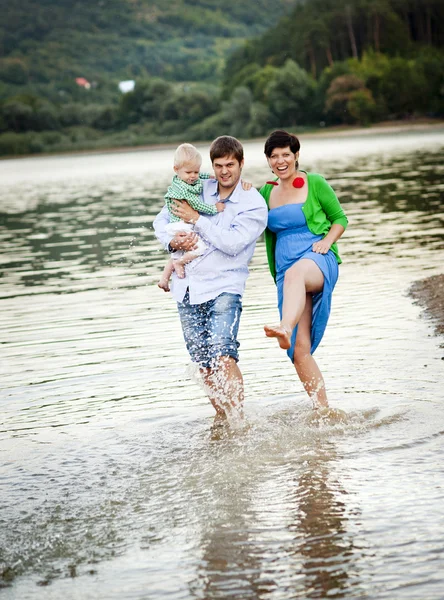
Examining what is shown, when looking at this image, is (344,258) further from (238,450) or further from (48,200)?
(48,200)

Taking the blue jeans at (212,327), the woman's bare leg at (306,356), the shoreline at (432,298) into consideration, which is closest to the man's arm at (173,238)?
the blue jeans at (212,327)

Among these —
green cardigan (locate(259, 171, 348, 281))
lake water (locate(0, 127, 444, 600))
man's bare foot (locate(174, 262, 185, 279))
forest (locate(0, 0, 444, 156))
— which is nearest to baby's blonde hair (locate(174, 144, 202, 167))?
man's bare foot (locate(174, 262, 185, 279))

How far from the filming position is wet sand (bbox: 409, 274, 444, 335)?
9.61m

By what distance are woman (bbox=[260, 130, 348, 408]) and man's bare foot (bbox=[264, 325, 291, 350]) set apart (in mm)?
203

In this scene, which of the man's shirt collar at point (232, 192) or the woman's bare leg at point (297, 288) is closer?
the woman's bare leg at point (297, 288)

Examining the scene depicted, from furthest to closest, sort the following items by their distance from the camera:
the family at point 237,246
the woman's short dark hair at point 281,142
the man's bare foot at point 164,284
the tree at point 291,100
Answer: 1. the tree at point 291,100
2. the man's bare foot at point 164,284
3. the woman's short dark hair at point 281,142
4. the family at point 237,246

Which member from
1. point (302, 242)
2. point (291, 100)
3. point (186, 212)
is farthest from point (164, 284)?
point (291, 100)

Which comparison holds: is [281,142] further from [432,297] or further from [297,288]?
[432,297]

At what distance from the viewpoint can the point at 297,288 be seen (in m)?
6.18

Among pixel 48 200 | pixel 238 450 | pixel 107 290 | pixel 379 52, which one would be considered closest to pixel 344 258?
pixel 107 290

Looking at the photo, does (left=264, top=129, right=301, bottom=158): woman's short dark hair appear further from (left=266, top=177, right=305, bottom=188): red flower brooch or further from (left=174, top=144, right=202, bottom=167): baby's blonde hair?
(left=174, top=144, right=202, bottom=167): baby's blonde hair

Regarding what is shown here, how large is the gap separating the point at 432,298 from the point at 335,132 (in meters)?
99.1

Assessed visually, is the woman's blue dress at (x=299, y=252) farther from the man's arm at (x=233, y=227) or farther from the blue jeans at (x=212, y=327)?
the blue jeans at (x=212, y=327)

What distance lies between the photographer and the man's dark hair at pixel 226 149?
6.03m
